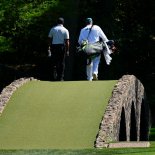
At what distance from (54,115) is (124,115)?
2.53 metres

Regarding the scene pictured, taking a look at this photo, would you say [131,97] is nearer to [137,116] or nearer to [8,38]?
[137,116]

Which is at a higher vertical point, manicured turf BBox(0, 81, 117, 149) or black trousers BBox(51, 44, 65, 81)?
black trousers BBox(51, 44, 65, 81)

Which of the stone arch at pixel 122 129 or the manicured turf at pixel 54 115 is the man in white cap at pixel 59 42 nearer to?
the manicured turf at pixel 54 115

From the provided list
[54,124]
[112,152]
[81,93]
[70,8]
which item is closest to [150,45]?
[70,8]

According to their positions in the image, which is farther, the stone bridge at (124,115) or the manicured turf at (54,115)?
the stone bridge at (124,115)

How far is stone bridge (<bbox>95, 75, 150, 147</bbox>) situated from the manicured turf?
0.66 ft

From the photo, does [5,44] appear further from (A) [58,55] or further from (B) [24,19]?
(A) [58,55]

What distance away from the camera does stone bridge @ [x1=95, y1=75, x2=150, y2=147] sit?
1305 cm

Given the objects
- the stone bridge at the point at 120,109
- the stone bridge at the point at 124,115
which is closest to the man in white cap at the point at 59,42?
the stone bridge at the point at 120,109

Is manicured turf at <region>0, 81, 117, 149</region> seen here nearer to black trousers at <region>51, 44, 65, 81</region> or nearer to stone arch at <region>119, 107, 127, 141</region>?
stone arch at <region>119, 107, 127, 141</region>

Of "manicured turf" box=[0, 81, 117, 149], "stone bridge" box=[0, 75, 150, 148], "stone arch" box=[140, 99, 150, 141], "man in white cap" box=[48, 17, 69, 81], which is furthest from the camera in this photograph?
"stone arch" box=[140, 99, 150, 141]

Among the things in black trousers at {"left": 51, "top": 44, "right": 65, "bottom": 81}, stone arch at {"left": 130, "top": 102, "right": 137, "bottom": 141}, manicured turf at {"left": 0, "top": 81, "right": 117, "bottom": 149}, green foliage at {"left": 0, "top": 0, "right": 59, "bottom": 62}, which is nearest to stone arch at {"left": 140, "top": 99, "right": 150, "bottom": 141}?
stone arch at {"left": 130, "top": 102, "right": 137, "bottom": 141}

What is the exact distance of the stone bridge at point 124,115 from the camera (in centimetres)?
1305

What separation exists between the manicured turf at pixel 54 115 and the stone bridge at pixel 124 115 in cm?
20
